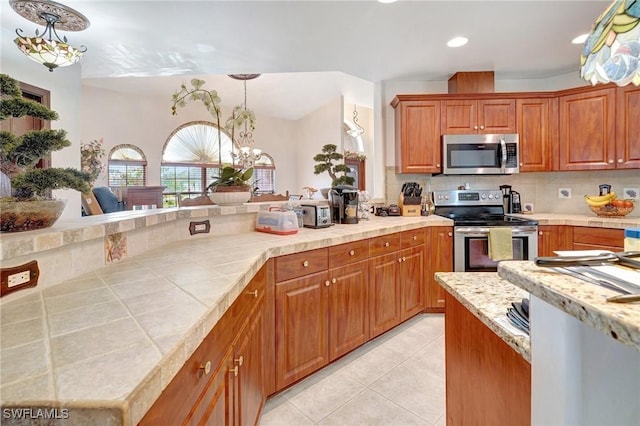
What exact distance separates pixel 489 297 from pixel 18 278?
1.43m

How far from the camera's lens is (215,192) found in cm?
213

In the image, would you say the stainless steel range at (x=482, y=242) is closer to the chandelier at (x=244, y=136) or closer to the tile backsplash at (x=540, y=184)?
the tile backsplash at (x=540, y=184)

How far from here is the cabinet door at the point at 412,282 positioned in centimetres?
260

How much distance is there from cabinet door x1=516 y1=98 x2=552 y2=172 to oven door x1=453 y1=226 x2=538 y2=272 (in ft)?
2.59

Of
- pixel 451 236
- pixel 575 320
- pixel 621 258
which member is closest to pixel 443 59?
pixel 451 236

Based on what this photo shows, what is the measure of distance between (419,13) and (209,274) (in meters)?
2.34

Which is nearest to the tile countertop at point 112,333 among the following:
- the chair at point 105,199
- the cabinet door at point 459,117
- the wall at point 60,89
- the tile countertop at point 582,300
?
the tile countertop at point 582,300

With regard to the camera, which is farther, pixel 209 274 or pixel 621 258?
pixel 209 274

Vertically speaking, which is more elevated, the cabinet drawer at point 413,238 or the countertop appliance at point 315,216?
the countertop appliance at point 315,216

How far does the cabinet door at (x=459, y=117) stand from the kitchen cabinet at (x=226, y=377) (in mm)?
2616

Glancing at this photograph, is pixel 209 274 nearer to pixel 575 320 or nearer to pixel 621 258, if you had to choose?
pixel 575 320

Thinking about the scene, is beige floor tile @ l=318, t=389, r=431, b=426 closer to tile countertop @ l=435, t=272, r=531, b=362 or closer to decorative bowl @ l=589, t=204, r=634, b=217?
tile countertop @ l=435, t=272, r=531, b=362

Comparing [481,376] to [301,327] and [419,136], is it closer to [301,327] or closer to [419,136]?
[301,327]

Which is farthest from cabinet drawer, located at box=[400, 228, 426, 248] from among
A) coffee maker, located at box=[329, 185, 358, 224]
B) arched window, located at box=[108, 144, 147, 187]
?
arched window, located at box=[108, 144, 147, 187]
